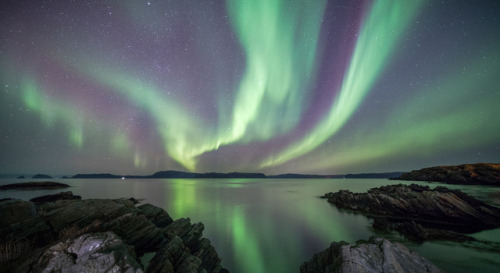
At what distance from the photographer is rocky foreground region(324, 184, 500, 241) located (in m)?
17.0

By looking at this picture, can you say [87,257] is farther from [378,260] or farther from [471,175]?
[471,175]

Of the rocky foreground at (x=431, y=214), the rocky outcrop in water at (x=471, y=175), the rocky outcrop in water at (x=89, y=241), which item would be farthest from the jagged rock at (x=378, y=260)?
the rocky outcrop in water at (x=471, y=175)

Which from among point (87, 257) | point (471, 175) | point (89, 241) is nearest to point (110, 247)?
point (87, 257)

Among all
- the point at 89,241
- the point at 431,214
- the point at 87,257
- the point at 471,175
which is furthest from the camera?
the point at 471,175

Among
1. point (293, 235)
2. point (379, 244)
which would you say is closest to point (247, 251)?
point (293, 235)

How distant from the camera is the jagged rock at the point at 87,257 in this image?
594 centimetres

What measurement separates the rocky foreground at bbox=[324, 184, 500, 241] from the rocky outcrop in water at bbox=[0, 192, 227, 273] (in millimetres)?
19046

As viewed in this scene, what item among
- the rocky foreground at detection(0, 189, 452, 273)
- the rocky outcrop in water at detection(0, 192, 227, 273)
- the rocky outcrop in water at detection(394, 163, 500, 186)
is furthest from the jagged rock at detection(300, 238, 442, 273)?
the rocky outcrop in water at detection(394, 163, 500, 186)

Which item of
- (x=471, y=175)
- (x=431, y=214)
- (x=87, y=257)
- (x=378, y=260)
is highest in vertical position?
(x=471, y=175)

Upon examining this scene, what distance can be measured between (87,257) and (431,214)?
34.5m

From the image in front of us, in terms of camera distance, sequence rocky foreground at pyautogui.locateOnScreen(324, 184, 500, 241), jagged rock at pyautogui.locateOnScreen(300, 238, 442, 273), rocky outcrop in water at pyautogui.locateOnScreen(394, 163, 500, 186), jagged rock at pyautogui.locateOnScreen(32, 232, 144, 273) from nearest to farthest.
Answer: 1. jagged rock at pyautogui.locateOnScreen(32, 232, 144, 273)
2. jagged rock at pyautogui.locateOnScreen(300, 238, 442, 273)
3. rocky foreground at pyautogui.locateOnScreen(324, 184, 500, 241)
4. rocky outcrop in water at pyautogui.locateOnScreen(394, 163, 500, 186)

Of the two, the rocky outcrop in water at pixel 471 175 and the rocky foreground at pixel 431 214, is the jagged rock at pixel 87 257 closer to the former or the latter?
the rocky foreground at pixel 431 214

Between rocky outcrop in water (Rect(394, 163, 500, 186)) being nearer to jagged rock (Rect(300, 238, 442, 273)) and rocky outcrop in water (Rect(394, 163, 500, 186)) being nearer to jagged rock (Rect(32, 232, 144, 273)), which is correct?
jagged rock (Rect(300, 238, 442, 273))

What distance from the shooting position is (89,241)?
6.65 metres
